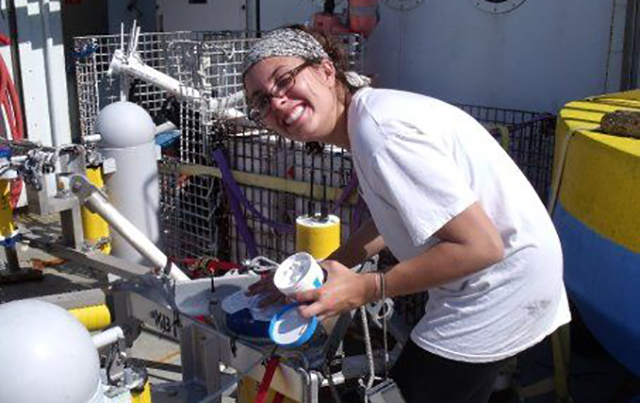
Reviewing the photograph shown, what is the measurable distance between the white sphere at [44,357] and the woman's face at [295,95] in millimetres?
683

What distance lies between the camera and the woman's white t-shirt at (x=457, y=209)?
1513 mm

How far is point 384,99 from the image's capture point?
5.35 feet

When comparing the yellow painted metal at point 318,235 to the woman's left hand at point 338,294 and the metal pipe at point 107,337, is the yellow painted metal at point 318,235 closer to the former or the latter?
the metal pipe at point 107,337

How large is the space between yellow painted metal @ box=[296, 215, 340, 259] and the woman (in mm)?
1329

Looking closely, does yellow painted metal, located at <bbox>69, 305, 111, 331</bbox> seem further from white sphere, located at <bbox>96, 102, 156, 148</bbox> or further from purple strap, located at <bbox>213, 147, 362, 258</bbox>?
white sphere, located at <bbox>96, 102, 156, 148</bbox>

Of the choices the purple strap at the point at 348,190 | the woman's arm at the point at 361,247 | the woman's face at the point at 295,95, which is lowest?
the purple strap at the point at 348,190

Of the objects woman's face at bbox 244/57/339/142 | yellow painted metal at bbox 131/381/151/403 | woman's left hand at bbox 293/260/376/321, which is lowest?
yellow painted metal at bbox 131/381/151/403

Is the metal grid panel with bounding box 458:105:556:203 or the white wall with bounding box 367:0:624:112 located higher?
the white wall with bounding box 367:0:624:112

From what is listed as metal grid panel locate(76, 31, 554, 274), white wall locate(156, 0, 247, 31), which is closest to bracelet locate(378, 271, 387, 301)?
metal grid panel locate(76, 31, 554, 274)

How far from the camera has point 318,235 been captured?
3.23 metres

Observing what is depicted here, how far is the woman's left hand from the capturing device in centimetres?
158

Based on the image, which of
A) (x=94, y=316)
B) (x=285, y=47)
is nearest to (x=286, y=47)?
(x=285, y=47)

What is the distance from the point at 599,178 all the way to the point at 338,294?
148 cm

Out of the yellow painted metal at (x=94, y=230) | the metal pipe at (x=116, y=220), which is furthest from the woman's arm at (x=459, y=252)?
the yellow painted metal at (x=94, y=230)
